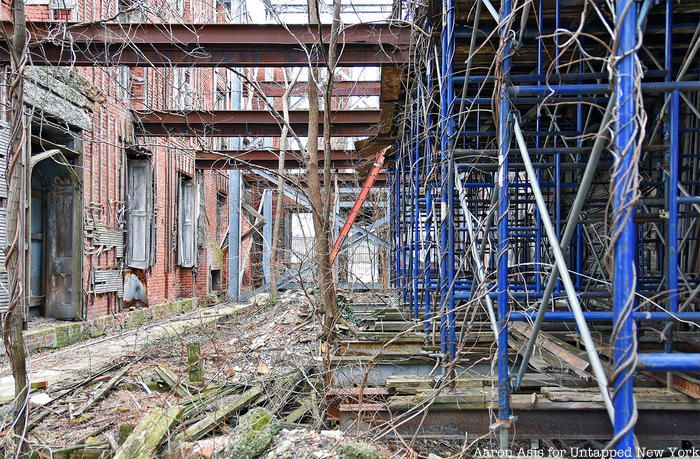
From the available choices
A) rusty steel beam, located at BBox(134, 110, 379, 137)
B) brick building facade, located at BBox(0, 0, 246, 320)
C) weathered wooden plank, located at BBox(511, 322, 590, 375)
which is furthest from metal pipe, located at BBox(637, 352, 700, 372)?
rusty steel beam, located at BBox(134, 110, 379, 137)

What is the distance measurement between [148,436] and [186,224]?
42.9 ft

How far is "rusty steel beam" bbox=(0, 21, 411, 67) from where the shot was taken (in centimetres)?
785

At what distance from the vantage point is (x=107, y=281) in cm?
1200

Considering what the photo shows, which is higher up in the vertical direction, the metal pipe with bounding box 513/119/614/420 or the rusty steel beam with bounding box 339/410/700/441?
the metal pipe with bounding box 513/119/614/420

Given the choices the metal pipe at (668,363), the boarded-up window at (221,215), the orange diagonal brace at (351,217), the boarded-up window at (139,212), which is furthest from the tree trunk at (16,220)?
the boarded-up window at (221,215)

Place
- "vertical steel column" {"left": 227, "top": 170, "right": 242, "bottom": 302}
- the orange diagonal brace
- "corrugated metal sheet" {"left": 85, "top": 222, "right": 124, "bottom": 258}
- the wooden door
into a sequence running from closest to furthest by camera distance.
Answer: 1. the orange diagonal brace
2. the wooden door
3. "corrugated metal sheet" {"left": 85, "top": 222, "right": 124, "bottom": 258}
4. "vertical steel column" {"left": 227, "top": 170, "right": 242, "bottom": 302}

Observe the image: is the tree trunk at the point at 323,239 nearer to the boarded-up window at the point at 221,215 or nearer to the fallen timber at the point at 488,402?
the fallen timber at the point at 488,402

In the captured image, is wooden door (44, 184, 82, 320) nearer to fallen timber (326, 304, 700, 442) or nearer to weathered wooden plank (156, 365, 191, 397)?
weathered wooden plank (156, 365, 191, 397)

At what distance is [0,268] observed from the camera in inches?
340

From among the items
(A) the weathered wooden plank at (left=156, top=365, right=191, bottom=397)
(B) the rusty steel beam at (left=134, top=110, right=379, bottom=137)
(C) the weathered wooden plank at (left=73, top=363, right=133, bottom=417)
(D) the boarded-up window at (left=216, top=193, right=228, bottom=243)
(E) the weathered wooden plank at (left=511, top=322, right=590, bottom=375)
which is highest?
(B) the rusty steel beam at (left=134, top=110, right=379, bottom=137)

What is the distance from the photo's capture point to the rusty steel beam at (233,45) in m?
7.85

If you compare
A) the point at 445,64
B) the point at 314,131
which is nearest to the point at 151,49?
the point at 314,131

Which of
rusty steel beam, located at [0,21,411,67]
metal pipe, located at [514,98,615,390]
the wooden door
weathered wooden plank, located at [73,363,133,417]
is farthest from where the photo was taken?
the wooden door

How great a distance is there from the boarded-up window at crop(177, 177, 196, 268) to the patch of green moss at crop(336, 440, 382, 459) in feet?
43.9
